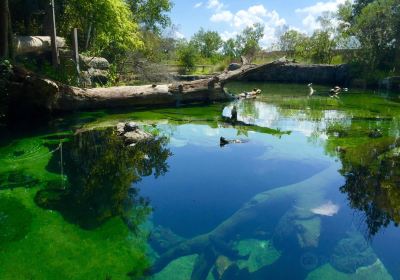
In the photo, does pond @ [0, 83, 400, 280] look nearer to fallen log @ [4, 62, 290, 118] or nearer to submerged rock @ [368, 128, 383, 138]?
submerged rock @ [368, 128, 383, 138]

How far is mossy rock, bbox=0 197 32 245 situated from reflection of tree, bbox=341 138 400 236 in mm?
4369

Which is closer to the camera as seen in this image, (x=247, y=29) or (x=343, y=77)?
(x=343, y=77)

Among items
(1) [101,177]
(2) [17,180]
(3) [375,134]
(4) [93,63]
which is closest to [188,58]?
(4) [93,63]

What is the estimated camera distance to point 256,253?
167 inches

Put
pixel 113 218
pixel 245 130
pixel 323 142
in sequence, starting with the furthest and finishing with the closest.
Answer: pixel 245 130 < pixel 323 142 < pixel 113 218

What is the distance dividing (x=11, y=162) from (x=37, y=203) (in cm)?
224

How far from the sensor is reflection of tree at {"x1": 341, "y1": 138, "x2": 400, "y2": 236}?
521cm

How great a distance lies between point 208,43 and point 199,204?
4433 centimetres

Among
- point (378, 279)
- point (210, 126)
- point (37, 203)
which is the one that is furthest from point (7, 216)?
point (210, 126)

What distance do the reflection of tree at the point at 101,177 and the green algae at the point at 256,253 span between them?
1.52 meters

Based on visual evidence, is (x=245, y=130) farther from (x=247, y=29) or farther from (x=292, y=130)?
(x=247, y=29)

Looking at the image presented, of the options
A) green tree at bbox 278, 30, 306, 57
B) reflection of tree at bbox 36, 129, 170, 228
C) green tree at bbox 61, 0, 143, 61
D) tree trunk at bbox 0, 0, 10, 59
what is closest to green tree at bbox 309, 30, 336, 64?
green tree at bbox 278, 30, 306, 57

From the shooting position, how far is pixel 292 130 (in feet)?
35.5

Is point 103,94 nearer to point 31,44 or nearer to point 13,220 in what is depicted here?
point 31,44
